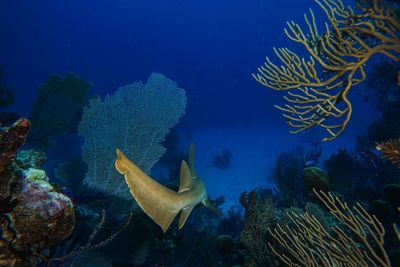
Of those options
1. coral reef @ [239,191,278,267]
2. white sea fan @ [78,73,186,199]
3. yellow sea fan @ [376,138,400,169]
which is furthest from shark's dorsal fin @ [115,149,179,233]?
white sea fan @ [78,73,186,199]

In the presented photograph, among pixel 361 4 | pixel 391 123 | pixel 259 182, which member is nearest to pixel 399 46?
pixel 361 4

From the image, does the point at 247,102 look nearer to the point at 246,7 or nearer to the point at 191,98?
the point at 191,98

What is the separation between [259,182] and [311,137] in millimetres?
16191

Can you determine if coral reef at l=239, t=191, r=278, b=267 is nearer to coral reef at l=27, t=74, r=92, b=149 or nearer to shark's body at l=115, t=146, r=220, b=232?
shark's body at l=115, t=146, r=220, b=232

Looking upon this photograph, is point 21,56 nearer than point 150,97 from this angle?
No

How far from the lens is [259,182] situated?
16797 mm

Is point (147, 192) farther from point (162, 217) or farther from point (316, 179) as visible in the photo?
point (316, 179)

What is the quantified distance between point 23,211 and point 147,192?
0.98m

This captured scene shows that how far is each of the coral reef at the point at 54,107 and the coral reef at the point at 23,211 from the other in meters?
8.97

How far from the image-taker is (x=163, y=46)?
289 feet

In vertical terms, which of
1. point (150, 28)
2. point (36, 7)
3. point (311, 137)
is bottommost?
point (311, 137)

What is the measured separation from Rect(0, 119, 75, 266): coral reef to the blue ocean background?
44183 mm

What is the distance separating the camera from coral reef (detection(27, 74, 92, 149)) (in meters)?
10.3

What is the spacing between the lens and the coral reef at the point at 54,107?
1028 centimetres
